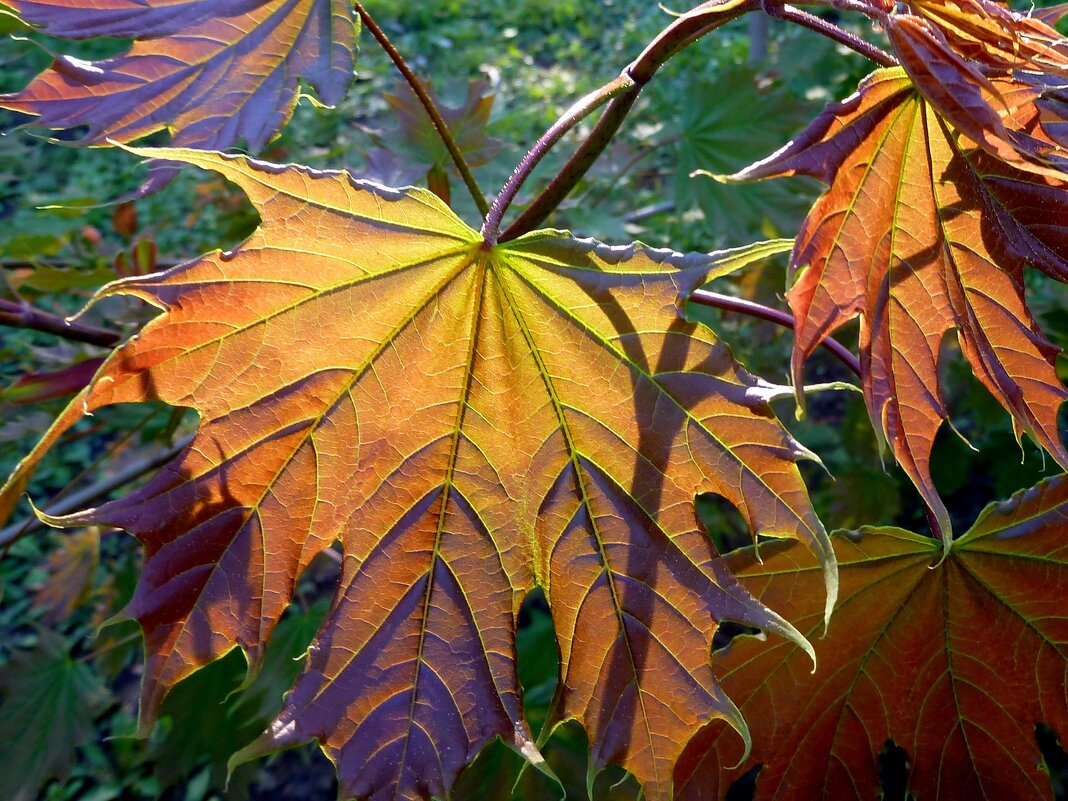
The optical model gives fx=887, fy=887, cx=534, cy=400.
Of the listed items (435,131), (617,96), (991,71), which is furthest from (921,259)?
(435,131)

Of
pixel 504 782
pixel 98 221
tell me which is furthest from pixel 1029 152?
pixel 98 221

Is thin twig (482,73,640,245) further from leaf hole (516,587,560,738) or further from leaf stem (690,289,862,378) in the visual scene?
leaf hole (516,587,560,738)

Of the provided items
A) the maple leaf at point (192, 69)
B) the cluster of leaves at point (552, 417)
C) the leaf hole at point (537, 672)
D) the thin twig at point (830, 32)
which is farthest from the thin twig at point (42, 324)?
the thin twig at point (830, 32)

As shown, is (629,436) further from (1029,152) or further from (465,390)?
(1029,152)

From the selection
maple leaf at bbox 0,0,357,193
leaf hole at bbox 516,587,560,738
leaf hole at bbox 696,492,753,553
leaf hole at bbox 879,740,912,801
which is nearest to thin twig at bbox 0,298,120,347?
maple leaf at bbox 0,0,357,193

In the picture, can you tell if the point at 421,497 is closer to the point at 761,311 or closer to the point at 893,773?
the point at 761,311
